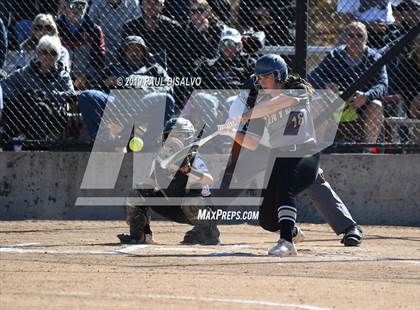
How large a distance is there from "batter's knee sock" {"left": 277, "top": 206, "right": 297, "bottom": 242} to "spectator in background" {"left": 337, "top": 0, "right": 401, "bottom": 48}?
12.7ft

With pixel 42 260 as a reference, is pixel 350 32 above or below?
above

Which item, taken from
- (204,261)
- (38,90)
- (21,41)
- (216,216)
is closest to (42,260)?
(204,261)

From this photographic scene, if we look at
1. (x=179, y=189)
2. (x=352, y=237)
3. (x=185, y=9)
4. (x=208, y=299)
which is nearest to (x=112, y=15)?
(x=185, y=9)

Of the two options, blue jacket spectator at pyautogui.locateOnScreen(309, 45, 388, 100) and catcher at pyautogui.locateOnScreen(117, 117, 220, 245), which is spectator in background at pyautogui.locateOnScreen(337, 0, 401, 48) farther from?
catcher at pyautogui.locateOnScreen(117, 117, 220, 245)

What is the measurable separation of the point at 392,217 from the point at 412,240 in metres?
1.31

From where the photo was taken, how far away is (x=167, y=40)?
10.7m

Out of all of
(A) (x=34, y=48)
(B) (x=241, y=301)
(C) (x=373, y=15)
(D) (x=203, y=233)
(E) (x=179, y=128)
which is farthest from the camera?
(C) (x=373, y=15)

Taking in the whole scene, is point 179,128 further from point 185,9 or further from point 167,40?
point 185,9

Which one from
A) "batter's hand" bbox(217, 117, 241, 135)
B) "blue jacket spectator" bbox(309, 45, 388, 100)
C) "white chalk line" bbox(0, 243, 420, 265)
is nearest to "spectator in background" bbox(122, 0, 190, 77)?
"blue jacket spectator" bbox(309, 45, 388, 100)

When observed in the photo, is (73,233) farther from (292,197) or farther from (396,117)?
(396,117)

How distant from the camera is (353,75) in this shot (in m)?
10.5

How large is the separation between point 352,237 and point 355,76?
8.58ft

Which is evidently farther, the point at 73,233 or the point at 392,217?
the point at 392,217

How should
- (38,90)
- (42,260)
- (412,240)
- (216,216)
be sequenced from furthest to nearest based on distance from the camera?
1. (38,90)
2. (412,240)
3. (216,216)
4. (42,260)
